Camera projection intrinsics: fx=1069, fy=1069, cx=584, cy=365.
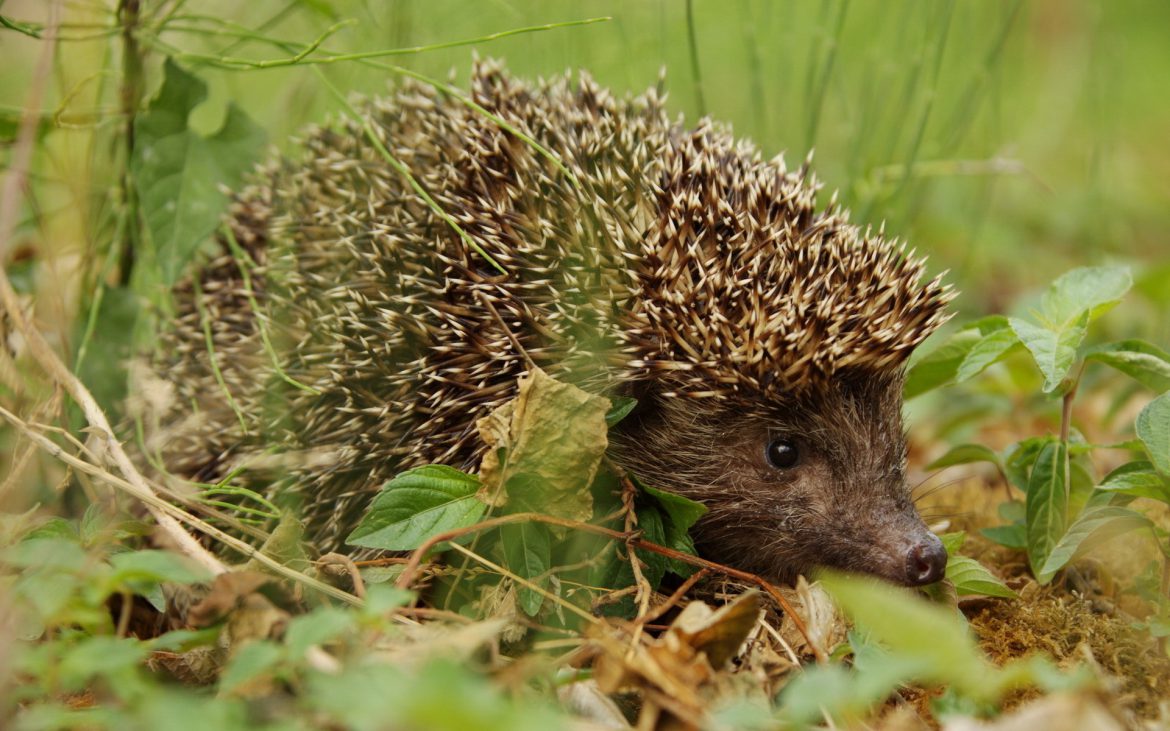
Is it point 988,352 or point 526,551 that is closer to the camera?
point 526,551

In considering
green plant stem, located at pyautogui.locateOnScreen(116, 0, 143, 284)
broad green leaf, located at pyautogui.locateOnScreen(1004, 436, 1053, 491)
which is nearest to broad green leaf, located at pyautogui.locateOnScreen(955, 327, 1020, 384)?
broad green leaf, located at pyautogui.locateOnScreen(1004, 436, 1053, 491)

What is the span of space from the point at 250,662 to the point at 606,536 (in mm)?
1418

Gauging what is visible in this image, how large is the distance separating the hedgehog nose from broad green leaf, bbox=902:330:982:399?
2.77 feet

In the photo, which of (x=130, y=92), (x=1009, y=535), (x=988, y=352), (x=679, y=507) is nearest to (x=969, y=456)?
(x=1009, y=535)

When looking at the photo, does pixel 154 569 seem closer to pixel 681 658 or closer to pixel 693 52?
pixel 681 658

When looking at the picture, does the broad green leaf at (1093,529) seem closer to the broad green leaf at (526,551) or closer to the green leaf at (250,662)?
the broad green leaf at (526,551)

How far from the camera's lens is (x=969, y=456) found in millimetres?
4129

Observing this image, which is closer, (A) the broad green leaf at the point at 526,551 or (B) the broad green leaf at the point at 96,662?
(B) the broad green leaf at the point at 96,662

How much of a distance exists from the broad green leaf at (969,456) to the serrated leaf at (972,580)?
0.57 m

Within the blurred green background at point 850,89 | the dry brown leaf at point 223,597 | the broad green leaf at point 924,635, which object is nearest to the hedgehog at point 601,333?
the blurred green background at point 850,89

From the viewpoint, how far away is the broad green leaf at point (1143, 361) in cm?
362

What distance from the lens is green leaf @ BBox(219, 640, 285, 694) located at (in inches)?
89.6

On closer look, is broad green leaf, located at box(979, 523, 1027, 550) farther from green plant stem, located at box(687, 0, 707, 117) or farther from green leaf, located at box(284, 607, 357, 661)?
green leaf, located at box(284, 607, 357, 661)

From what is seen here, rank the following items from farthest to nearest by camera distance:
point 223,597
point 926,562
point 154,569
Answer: point 926,562 → point 223,597 → point 154,569
